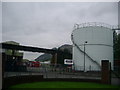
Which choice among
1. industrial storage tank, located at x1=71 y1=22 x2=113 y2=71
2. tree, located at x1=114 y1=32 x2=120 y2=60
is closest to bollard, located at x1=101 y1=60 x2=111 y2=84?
→ industrial storage tank, located at x1=71 y1=22 x2=113 y2=71

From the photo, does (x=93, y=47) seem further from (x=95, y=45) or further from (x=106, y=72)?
(x=106, y=72)

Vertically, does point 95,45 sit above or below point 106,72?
above

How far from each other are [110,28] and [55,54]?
1889 cm

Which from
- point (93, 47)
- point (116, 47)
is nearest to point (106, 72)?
point (93, 47)

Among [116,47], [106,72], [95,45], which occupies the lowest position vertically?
[106,72]

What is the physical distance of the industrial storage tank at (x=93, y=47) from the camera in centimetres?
3581

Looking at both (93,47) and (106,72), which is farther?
(93,47)

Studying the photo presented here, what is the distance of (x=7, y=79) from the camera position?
1499 centimetres

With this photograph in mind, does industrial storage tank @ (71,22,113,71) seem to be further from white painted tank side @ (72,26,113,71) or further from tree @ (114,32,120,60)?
tree @ (114,32,120,60)

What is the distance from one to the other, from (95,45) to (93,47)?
57 centimetres

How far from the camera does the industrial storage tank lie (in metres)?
35.8

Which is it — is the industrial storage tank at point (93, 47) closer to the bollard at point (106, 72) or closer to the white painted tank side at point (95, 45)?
the white painted tank side at point (95, 45)

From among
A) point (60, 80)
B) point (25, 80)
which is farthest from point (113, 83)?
point (25, 80)

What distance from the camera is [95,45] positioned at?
36094mm
